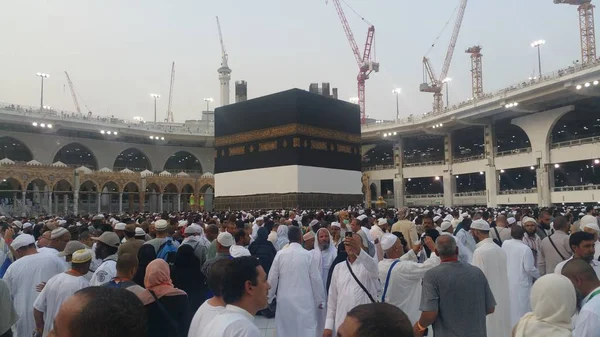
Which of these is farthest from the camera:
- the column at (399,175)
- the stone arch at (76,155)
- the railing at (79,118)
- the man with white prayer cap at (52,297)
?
the column at (399,175)

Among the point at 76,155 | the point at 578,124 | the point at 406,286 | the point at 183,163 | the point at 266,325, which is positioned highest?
the point at 578,124

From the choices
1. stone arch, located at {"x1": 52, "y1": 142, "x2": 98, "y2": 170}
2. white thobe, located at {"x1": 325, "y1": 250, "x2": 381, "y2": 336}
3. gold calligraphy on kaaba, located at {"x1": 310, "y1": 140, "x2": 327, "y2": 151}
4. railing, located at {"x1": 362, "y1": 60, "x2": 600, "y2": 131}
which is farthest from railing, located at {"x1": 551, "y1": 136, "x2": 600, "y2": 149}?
stone arch, located at {"x1": 52, "y1": 142, "x2": 98, "y2": 170}

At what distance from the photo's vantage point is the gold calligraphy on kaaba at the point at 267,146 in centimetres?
2525

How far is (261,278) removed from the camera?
2273mm

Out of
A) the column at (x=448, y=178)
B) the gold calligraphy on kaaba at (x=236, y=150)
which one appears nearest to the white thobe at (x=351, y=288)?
the gold calligraphy on kaaba at (x=236, y=150)

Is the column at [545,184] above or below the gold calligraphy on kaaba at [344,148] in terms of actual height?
below

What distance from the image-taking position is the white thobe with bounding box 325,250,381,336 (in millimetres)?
3521

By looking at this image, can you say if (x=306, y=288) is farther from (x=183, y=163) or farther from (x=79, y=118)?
(x=183, y=163)

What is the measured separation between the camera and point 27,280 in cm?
412

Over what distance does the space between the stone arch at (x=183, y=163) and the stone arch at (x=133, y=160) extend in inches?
76.8

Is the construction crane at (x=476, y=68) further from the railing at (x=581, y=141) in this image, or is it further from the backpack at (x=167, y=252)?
the backpack at (x=167, y=252)

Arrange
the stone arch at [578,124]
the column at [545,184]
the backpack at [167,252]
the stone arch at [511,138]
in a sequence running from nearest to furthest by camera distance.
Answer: the backpack at [167,252] → the column at [545,184] → the stone arch at [578,124] → the stone arch at [511,138]

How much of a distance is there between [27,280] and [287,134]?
20.7 metres

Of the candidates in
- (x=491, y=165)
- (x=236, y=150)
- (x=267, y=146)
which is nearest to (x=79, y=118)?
(x=236, y=150)
